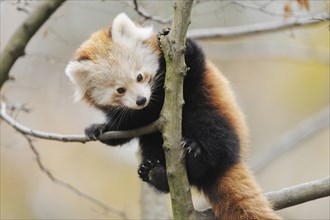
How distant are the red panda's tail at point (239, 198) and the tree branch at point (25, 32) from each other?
154 centimetres

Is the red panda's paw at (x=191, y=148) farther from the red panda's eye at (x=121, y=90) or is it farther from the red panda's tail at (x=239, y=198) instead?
the red panda's eye at (x=121, y=90)

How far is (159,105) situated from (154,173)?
531 millimetres

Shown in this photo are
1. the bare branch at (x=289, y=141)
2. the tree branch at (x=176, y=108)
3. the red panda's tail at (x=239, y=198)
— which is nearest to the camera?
the tree branch at (x=176, y=108)

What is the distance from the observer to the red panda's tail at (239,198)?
366cm

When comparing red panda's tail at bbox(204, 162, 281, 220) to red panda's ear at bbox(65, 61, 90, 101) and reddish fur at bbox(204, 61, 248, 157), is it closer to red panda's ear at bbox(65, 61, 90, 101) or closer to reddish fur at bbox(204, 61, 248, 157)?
reddish fur at bbox(204, 61, 248, 157)

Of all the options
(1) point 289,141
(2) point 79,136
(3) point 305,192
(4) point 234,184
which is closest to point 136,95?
(2) point 79,136

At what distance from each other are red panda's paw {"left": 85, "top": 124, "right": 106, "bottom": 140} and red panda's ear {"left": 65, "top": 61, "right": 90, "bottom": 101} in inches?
10.1

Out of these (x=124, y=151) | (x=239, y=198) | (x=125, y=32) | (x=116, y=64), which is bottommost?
(x=124, y=151)

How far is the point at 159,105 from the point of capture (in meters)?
4.27

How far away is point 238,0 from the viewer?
466cm

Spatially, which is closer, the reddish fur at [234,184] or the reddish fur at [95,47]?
the reddish fur at [234,184]

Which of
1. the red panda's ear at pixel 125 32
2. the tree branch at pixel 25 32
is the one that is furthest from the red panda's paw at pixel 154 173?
the tree branch at pixel 25 32

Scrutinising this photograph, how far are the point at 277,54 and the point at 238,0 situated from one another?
2.02m

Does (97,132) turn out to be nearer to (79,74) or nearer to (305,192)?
(79,74)
